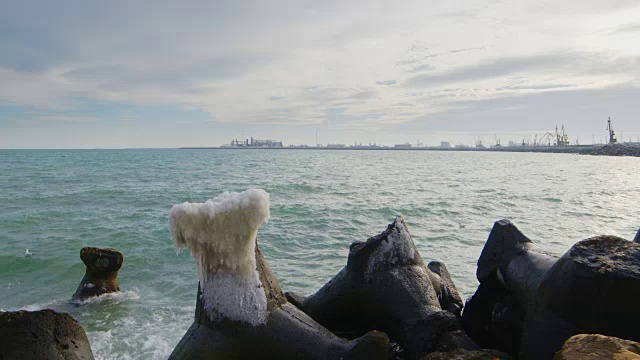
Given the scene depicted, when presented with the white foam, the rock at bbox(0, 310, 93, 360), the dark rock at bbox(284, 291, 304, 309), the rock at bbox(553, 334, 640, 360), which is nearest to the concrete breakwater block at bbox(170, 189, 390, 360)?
the rock at bbox(0, 310, 93, 360)

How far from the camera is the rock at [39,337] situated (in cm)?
347

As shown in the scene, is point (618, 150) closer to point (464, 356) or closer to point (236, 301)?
point (464, 356)

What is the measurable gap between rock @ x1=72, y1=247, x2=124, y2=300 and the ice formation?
5.43 meters

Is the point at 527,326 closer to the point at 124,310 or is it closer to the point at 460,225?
the point at 124,310

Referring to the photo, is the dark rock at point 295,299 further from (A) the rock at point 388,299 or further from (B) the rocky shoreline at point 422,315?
(A) the rock at point 388,299

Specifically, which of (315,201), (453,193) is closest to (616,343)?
(315,201)

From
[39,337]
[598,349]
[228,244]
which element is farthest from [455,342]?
[39,337]

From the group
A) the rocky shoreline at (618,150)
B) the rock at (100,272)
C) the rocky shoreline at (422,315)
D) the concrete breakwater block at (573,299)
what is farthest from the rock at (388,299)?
the rocky shoreline at (618,150)

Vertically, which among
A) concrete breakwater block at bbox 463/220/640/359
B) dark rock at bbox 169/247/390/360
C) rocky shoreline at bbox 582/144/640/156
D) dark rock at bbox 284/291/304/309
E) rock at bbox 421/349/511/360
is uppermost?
rocky shoreline at bbox 582/144/640/156

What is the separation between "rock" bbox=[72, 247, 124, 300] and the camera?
27.6 feet

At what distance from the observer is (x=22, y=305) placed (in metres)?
8.75

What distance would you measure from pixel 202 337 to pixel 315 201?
698 inches

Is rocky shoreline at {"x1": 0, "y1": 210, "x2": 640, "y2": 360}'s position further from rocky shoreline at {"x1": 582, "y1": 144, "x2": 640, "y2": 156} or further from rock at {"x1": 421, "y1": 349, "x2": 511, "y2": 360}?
rocky shoreline at {"x1": 582, "y1": 144, "x2": 640, "y2": 156}

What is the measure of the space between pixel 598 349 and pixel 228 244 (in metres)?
2.70
